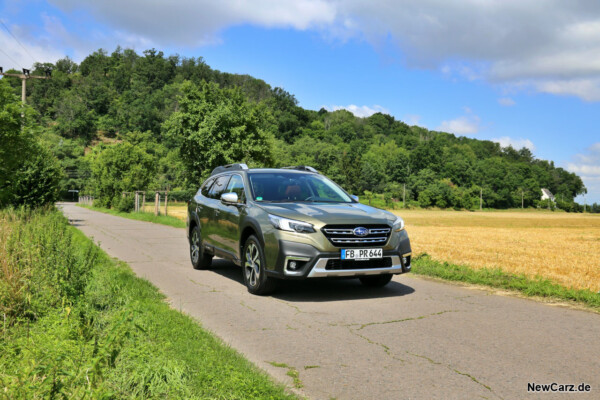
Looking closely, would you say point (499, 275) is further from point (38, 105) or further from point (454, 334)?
point (38, 105)

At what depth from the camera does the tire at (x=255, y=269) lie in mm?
6988

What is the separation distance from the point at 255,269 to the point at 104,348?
3679 millimetres

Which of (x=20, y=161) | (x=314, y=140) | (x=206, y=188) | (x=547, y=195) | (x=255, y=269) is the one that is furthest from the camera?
(x=547, y=195)

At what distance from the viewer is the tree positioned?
44.2 meters

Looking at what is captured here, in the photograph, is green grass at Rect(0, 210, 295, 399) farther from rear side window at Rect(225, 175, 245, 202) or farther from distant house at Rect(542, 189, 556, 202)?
distant house at Rect(542, 189, 556, 202)

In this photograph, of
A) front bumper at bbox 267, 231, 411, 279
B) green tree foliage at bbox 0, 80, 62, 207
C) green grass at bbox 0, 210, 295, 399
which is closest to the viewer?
green grass at bbox 0, 210, 295, 399

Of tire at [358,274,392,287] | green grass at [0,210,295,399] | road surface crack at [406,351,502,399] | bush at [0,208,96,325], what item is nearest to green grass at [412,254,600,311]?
tire at [358,274,392,287]

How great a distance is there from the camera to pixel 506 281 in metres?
8.02

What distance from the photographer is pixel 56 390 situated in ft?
9.91

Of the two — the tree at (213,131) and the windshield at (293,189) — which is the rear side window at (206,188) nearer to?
the windshield at (293,189)

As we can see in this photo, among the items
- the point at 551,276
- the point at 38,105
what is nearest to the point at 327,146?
the point at 38,105

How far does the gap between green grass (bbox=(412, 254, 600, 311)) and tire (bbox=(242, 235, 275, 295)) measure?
3493 mm

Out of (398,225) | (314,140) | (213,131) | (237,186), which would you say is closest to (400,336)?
(398,225)

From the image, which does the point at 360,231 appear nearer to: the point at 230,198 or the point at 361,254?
the point at 361,254
